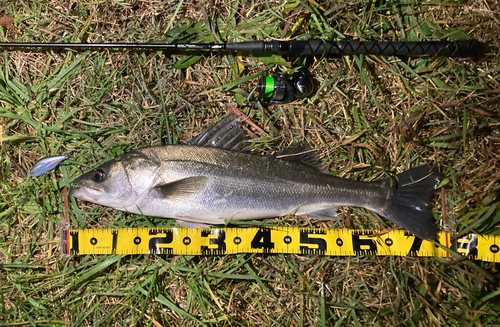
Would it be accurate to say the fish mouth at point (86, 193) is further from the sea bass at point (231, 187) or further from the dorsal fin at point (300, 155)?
the dorsal fin at point (300, 155)

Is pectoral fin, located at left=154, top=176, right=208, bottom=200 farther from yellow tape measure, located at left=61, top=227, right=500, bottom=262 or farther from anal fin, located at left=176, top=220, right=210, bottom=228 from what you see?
yellow tape measure, located at left=61, top=227, right=500, bottom=262

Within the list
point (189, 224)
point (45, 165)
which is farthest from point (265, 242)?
point (45, 165)

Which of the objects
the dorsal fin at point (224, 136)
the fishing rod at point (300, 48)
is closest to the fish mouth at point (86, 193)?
the dorsal fin at point (224, 136)

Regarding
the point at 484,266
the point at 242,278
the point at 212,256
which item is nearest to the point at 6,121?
the point at 212,256

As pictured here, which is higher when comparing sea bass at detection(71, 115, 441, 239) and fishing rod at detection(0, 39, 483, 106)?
fishing rod at detection(0, 39, 483, 106)

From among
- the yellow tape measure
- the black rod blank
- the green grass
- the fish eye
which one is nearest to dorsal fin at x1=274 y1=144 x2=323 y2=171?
the green grass
